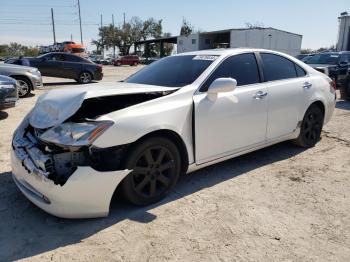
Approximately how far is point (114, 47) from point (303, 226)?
80.6 m

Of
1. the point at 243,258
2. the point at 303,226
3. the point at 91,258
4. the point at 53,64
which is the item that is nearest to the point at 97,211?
the point at 91,258

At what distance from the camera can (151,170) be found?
3396 millimetres

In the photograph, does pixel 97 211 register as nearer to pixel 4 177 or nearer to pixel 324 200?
pixel 4 177

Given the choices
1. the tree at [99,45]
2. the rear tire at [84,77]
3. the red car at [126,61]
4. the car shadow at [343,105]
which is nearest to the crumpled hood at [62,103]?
the car shadow at [343,105]

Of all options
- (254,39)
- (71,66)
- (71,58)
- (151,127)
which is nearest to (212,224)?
(151,127)

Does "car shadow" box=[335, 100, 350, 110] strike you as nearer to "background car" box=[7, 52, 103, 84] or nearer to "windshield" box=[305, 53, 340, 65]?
"windshield" box=[305, 53, 340, 65]

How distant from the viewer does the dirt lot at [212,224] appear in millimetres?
2730

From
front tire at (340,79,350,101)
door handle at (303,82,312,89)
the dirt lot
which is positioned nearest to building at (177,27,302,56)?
front tire at (340,79,350,101)

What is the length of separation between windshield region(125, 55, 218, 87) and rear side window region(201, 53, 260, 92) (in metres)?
0.15

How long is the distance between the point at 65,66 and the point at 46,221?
13.2m

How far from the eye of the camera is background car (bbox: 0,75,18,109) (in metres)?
7.21

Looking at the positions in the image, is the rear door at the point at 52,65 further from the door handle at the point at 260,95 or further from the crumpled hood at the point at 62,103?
the door handle at the point at 260,95

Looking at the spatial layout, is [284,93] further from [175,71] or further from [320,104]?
[175,71]

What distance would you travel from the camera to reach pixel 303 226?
313 centimetres
